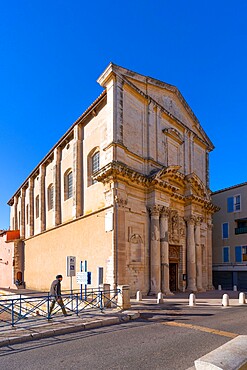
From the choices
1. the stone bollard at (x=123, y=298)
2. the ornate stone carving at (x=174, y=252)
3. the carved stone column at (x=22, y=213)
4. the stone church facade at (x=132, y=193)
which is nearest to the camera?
the stone bollard at (x=123, y=298)

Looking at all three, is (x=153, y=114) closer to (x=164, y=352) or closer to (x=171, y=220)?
(x=171, y=220)

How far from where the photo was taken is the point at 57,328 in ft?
31.6

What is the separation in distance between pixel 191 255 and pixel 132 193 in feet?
26.5

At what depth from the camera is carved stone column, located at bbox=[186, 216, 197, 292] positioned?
24.6m

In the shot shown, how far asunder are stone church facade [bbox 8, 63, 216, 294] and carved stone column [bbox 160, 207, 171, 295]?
67 millimetres

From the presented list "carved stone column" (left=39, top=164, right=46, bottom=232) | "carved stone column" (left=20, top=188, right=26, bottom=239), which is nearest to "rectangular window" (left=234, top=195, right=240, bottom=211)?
"carved stone column" (left=39, top=164, right=46, bottom=232)

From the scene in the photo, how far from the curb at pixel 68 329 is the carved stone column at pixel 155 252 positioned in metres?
8.38

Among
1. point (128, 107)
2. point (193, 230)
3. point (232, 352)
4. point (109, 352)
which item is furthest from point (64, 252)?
point (232, 352)

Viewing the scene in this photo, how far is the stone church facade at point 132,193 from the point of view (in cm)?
1961

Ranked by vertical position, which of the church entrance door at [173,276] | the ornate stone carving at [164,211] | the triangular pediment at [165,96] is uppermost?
the triangular pediment at [165,96]

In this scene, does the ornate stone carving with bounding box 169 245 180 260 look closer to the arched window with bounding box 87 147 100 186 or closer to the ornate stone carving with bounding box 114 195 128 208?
the ornate stone carving with bounding box 114 195 128 208

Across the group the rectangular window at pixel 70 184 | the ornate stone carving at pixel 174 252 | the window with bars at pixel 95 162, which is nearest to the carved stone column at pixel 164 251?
the ornate stone carving at pixel 174 252

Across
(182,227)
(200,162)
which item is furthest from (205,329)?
(200,162)

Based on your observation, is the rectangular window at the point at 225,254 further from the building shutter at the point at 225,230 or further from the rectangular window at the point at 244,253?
the rectangular window at the point at 244,253
